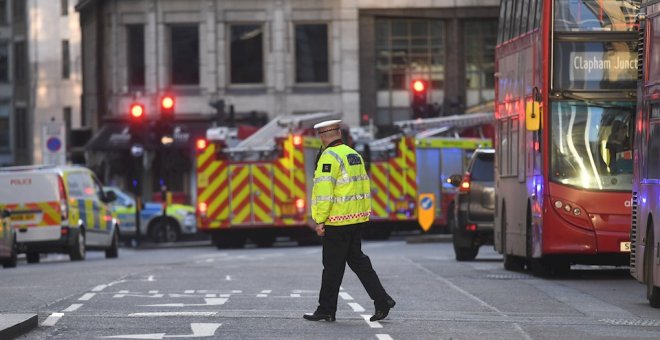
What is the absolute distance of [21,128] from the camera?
87.4 metres

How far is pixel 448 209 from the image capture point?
44.5 m

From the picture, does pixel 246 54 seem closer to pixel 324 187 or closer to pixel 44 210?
pixel 44 210

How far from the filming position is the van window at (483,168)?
29625mm

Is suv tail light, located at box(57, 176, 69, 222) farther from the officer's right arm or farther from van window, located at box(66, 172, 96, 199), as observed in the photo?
the officer's right arm

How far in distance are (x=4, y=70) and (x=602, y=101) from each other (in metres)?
69.2

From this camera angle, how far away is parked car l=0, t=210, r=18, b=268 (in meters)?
30.8

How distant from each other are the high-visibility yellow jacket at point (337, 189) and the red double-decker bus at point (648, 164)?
3169 millimetres

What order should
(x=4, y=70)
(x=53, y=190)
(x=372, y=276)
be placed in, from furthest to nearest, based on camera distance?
(x=4, y=70) < (x=53, y=190) < (x=372, y=276)

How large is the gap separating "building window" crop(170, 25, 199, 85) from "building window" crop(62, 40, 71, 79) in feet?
77.7

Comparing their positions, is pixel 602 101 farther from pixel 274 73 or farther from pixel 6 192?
pixel 274 73

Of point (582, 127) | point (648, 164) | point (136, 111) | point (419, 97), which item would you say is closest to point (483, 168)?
point (582, 127)

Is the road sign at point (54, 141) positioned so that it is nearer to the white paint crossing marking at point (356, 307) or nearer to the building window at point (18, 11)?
the white paint crossing marking at point (356, 307)

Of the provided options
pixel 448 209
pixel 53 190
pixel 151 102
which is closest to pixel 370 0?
pixel 151 102

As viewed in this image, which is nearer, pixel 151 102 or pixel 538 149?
pixel 538 149
